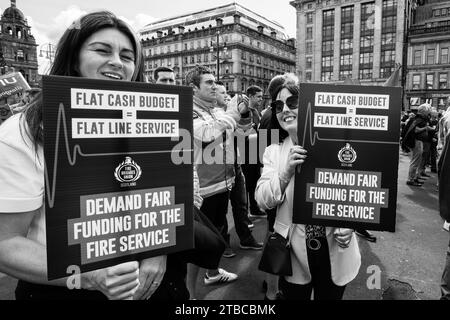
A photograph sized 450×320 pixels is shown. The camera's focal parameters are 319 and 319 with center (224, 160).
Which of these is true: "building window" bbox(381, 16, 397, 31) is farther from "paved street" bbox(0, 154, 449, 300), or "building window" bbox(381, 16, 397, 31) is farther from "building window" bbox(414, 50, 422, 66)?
"paved street" bbox(0, 154, 449, 300)

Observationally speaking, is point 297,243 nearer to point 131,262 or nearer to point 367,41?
point 131,262

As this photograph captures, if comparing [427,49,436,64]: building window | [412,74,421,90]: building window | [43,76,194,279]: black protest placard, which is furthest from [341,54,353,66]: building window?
[43,76,194,279]: black protest placard

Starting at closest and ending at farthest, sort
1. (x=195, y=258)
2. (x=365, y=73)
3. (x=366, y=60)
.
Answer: (x=195, y=258) → (x=365, y=73) → (x=366, y=60)

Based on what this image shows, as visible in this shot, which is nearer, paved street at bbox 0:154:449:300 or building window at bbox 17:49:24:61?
paved street at bbox 0:154:449:300

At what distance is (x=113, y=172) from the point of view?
1037 mm

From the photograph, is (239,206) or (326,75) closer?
(239,206)

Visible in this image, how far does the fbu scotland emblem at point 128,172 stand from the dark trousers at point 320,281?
1.22m

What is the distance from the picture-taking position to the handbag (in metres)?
1.84

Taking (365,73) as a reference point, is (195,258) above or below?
below

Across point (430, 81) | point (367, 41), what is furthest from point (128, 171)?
point (367, 41)

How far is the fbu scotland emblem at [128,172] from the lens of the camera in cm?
105

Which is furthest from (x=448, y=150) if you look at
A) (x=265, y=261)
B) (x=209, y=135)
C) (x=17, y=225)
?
(x=17, y=225)

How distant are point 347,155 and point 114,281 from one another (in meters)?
1.16

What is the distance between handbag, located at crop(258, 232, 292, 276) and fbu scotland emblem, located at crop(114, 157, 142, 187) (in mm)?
1112
